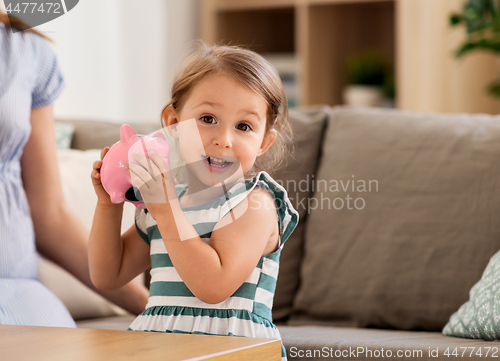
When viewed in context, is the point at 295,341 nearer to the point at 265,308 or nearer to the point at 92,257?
the point at 265,308

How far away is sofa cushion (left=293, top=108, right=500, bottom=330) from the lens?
117 cm

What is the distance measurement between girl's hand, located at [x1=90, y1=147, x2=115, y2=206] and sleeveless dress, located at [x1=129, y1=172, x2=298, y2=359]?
0.34 ft

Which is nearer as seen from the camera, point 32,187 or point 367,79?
point 32,187

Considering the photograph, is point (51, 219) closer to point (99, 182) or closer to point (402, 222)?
point (99, 182)

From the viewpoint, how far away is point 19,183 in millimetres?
1027

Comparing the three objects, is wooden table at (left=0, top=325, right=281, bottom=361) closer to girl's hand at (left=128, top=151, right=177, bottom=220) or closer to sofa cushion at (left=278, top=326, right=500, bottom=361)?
A: girl's hand at (left=128, top=151, right=177, bottom=220)

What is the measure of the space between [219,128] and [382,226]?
2.03 feet

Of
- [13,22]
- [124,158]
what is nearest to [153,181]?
[124,158]

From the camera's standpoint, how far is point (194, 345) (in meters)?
0.51

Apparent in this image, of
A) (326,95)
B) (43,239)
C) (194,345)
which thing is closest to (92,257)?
(43,239)

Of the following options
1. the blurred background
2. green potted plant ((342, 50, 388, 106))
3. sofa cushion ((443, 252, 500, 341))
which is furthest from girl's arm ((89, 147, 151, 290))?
green potted plant ((342, 50, 388, 106))

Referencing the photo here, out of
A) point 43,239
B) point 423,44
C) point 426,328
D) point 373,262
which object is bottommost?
point 426,328

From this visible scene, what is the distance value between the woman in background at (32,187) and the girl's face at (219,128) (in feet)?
1.27

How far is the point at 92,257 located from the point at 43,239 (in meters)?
0.28
